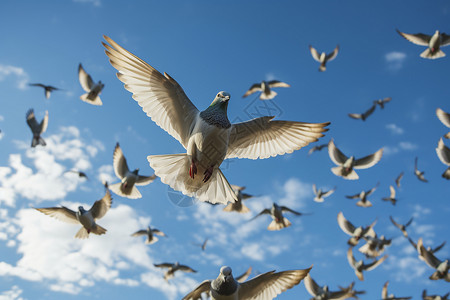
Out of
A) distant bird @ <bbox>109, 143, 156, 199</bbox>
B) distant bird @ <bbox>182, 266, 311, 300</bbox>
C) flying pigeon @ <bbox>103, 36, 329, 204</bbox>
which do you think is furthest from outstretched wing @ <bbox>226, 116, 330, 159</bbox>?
distant bird @ <bbox>109, 143, 156, 199</bbox>

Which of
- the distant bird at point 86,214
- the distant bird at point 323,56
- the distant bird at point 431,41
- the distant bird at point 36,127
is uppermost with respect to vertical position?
the distant bird at point 323,56

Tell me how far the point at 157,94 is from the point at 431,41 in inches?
500

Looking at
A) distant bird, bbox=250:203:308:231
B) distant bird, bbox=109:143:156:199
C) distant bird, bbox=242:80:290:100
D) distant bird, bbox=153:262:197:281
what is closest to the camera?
distant bird, bbox=109:143:156:199

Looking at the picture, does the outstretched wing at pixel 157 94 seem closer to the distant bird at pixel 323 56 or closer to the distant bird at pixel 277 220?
the distant bird at pixel 277 220

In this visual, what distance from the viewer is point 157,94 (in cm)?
455

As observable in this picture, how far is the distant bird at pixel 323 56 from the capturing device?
56.8 feet

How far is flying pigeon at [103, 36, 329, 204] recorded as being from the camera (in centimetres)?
422

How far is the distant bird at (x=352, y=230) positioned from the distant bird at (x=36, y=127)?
503 inches

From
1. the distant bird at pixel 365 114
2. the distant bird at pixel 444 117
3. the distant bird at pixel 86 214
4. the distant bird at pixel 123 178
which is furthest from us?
the distant bird at pixel 365 114

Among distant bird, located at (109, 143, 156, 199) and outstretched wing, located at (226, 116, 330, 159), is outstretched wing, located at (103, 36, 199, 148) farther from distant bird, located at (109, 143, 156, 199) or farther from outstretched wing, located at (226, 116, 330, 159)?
distant bird, located at (109, 143, 156, 199)

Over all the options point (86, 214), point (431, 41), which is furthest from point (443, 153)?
point (86, 214)

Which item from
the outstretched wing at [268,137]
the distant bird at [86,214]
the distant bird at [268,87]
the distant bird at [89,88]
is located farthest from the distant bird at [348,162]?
the distant bird at [89,88]

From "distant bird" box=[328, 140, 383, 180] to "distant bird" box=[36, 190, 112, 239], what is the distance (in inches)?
334

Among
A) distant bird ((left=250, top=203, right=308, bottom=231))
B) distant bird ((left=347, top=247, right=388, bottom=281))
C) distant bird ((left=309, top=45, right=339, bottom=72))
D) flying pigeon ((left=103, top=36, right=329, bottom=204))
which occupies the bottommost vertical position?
flying pigeon ((left=103, top=36, right=329, bottom=204))
